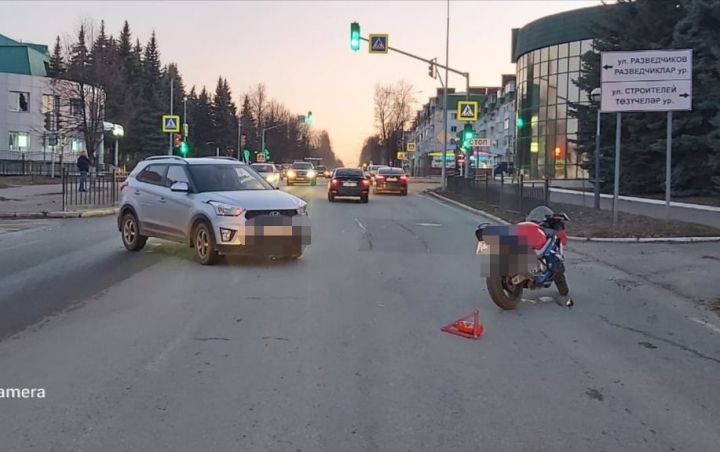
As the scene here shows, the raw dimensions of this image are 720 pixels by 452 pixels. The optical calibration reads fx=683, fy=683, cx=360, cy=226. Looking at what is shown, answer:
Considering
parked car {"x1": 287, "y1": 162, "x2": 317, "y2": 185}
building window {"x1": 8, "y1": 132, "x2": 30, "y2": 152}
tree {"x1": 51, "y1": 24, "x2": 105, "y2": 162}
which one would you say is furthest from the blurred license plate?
building window {"x1": 8, "y1": 132, "x2": 30, "y2": 152}

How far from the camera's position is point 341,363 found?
5754 mm

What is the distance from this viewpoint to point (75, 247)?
1312 centimetres

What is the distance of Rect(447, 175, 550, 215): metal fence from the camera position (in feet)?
66.0

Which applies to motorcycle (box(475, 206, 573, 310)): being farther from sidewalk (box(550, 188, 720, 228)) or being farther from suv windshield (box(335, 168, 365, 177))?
suv windshield (box(335, 168, 365, 177))

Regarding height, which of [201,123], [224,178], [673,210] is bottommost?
[673,210]

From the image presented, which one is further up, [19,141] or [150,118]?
[150,118]

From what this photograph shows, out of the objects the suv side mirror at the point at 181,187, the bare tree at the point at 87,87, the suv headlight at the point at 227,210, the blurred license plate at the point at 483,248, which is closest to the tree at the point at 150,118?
the bare tree at the point at 87,87

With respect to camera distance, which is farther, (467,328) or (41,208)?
(41,208)

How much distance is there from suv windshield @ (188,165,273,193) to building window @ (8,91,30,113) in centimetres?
5944

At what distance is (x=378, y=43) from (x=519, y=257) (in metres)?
19.7

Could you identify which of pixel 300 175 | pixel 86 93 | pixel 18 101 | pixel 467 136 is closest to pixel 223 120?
pixel 18 101

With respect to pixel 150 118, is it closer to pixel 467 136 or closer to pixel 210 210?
pixel 467 136

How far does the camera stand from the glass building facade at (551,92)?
177 feet

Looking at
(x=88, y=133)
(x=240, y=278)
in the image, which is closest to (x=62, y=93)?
(x=88, y=133)
